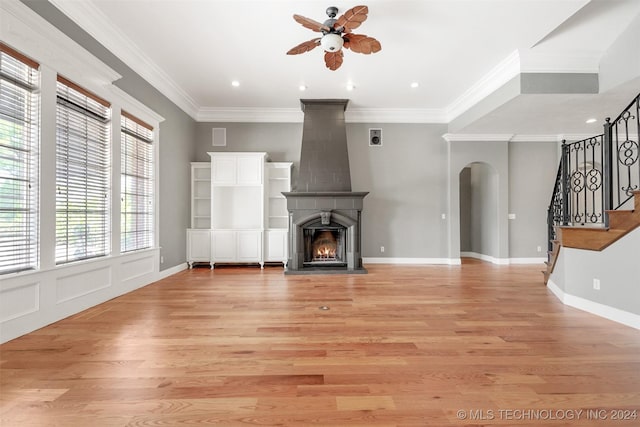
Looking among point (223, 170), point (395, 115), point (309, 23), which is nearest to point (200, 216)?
point (223, 170)

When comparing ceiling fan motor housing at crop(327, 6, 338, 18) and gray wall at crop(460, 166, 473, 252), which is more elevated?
ceiling fan motor housing at crop(327, 6, 338, 18)

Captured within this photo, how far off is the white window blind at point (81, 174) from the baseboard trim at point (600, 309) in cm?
539

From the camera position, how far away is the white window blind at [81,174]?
9.45 feet

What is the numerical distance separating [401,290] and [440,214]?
9.37 ft

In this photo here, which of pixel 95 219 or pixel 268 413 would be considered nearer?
pixel 268 413

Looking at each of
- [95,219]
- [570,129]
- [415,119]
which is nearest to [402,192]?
[415,119]

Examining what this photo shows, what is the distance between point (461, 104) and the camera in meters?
5.57

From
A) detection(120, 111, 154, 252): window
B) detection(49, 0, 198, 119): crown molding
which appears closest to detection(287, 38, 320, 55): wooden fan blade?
detection(49, 0, 198, 119): crown molding

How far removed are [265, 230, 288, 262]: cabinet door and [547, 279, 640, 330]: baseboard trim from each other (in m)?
4.24

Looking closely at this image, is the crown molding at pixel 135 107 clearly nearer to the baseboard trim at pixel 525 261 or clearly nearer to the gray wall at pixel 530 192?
the gray wall at pixel 530 192

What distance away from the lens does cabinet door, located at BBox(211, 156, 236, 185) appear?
5.68 metres

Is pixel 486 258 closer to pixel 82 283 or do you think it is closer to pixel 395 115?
pixel 395 115

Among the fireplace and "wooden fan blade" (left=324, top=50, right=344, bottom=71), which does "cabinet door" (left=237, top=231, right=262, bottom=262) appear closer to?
the fireplace

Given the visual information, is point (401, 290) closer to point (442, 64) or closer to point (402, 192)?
point (402, 192)
